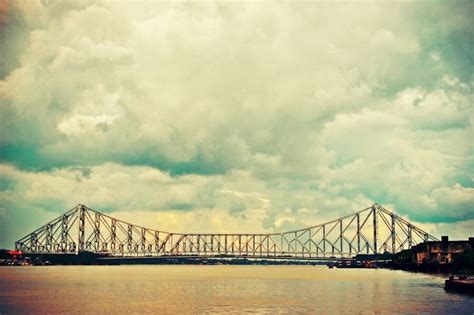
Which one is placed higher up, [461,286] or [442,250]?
[442,250]

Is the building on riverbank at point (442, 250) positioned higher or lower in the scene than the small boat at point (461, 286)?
higher

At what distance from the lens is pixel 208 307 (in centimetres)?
6444

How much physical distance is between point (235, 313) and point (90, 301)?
73.4 ft

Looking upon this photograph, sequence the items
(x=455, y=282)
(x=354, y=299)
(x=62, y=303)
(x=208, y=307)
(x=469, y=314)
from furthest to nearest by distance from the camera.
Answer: (x=455, y=282), (x=354, y=299), (x=62, y=303), (x=208, y=307), (x=469, y=314)

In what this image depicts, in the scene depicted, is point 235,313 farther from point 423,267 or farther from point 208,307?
point 423,267

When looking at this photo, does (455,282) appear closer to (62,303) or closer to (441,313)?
(441,313)

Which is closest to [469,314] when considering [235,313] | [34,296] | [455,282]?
[235,313]

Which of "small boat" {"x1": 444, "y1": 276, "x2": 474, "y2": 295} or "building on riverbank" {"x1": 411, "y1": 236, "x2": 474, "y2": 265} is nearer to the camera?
"small boat" {"x1": 444, "y1": 276, "x2": 474, "y2": 295}

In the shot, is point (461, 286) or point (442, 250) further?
point (442, 250)

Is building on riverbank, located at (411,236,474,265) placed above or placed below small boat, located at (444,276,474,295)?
above

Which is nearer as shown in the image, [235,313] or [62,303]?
[235,313]

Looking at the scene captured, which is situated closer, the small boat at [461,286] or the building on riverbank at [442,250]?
the small boat at [461,286]

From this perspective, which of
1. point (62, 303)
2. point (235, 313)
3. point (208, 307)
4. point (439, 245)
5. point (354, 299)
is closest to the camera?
point (235, 313)

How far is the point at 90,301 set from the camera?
2849 inches
